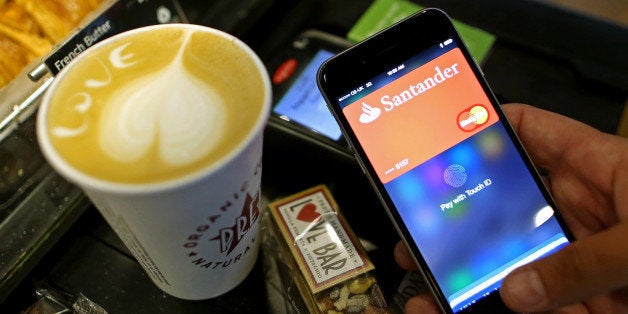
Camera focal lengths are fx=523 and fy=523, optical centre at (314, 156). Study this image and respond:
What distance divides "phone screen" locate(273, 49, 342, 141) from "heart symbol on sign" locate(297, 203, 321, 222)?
0.40ft

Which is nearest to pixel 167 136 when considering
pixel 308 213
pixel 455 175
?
pixel 308 213

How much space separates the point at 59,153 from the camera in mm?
409

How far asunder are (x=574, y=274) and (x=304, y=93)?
0.43m

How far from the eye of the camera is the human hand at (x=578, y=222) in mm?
466

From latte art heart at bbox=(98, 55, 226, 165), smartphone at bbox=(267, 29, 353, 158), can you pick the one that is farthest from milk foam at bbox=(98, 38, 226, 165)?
smartphone at bbox=(267, 29, 353, 158)

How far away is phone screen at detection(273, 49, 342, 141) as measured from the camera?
72cm

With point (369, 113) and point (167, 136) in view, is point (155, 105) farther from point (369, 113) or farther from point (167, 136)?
point (369, 113)

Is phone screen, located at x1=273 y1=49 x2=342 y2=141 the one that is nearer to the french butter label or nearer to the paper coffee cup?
the french butter label

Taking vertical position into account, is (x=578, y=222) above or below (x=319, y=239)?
below

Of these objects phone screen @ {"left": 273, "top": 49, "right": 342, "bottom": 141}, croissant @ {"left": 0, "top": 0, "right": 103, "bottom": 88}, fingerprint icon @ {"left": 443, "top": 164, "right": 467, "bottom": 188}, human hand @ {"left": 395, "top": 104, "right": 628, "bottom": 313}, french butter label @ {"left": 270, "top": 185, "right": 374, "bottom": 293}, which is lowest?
human hand @ {"left": 395, "top": 104, "right": 628, "bottom": 313}

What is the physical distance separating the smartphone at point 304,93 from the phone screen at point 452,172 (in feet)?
0.37

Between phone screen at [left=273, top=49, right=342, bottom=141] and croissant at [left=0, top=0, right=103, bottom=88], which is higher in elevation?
croissant at [left=0, top=0, right=103, bottom=88]

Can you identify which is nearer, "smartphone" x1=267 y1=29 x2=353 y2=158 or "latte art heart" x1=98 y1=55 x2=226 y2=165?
"latte art heart" x1=98 y1=55 x2=226 y2=165

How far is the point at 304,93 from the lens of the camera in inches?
30.1
